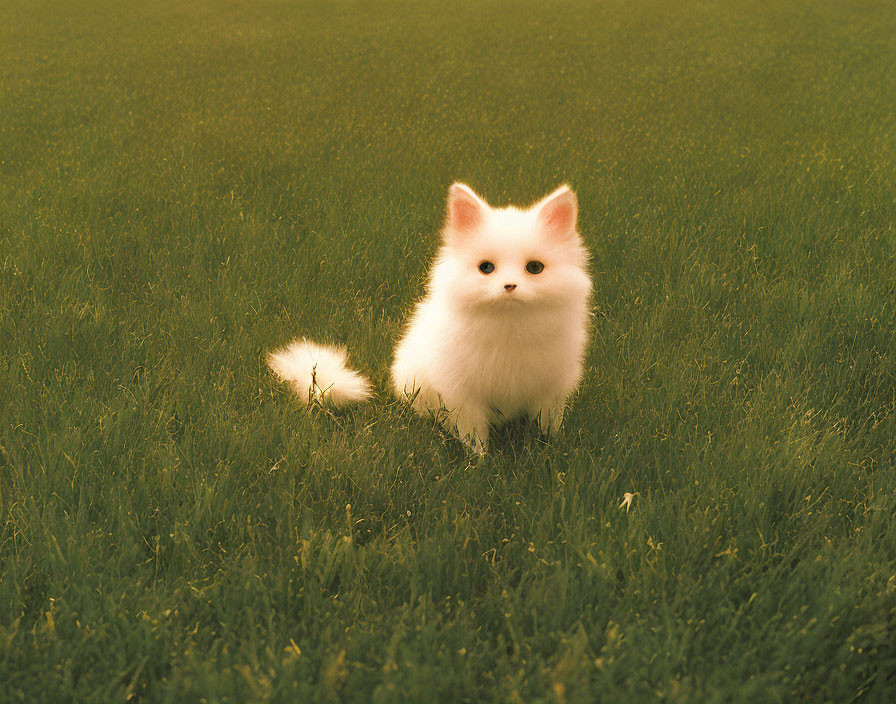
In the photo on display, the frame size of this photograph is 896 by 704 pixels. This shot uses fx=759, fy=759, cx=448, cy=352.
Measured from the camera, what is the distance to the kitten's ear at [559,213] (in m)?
2.87

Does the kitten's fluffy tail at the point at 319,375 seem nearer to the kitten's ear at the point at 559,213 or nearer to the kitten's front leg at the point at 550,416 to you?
the kitten's front leg at the point at 550,416

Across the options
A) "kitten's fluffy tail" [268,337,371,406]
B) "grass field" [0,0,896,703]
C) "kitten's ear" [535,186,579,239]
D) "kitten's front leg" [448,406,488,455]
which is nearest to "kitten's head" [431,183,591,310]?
"kitten's ear" [535,186,579,239]

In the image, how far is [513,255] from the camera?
2801 millimetres

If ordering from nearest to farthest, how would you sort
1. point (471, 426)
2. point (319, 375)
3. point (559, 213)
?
point (559, 213) → point (471, 426) → point (319, 375)

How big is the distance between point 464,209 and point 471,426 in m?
0.93

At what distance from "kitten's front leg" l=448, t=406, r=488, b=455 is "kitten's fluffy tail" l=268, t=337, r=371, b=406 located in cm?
55

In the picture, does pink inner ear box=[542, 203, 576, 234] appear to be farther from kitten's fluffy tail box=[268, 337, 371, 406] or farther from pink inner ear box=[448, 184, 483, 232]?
kitten's fluffy tail box=[268, 337, 371, 406]

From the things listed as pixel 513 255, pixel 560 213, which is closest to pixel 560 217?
pixel 560 213

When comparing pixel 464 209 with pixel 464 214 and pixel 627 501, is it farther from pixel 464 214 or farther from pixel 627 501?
pixel 627 501

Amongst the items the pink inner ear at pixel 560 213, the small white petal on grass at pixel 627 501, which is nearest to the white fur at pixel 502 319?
the pink inner ear at pixel 560 213

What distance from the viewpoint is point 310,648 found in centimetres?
219

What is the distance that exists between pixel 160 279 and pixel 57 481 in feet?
7.48

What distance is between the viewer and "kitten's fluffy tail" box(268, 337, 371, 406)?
354 centimetres

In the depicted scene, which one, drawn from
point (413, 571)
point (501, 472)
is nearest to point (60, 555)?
point (413, 571)
